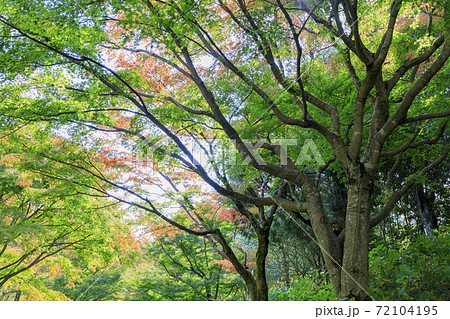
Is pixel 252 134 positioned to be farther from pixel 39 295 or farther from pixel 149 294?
pixel 39 295

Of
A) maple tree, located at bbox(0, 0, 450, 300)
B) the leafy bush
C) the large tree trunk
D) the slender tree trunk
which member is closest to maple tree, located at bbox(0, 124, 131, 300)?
maple tree, located at bbox(0, 0, 450, 300)

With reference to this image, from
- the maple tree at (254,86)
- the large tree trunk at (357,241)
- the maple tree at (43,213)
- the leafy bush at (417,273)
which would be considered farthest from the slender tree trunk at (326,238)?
the maple tree at (43,213)

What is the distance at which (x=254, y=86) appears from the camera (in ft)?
14.0

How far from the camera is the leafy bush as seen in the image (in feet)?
11.3

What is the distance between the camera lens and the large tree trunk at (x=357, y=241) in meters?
3.53

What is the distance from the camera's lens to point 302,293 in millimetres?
5016

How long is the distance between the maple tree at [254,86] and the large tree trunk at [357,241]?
0.01 meters

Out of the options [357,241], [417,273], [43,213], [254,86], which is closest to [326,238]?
[357,241]

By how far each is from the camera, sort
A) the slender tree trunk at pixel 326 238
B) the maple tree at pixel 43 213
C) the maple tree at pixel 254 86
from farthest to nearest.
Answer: the maple tree at pixel 43 213
the slender tree trunk at pixel 326 238
the maple tree at pixel 254 86

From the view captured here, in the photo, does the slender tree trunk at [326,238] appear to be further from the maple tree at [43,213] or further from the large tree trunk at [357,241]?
the maple tree at [43,213]

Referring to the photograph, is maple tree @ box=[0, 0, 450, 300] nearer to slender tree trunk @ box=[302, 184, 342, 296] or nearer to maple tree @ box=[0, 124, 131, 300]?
slender tree trunk @ box=[302, 184, 342, 296]

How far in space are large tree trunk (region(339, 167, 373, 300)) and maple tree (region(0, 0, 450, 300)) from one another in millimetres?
13

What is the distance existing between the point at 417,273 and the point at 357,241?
2.13ft
